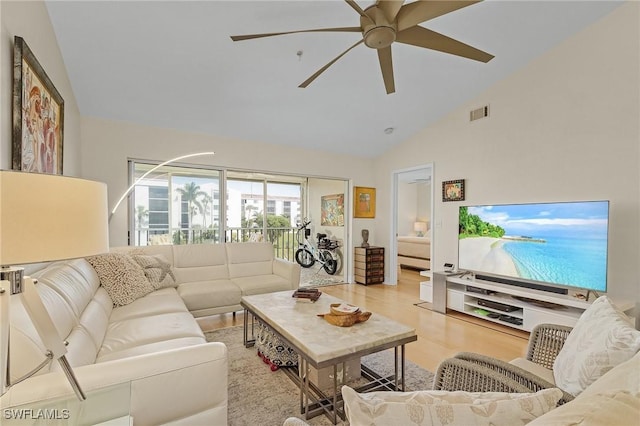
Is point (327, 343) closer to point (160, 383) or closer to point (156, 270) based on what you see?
point (160, 383)

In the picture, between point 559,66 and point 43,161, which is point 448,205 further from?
→ point 43,161

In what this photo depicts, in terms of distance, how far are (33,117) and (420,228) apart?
8.26 meters

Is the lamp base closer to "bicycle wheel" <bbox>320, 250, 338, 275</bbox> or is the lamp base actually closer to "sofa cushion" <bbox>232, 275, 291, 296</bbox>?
"sofa cushion" <bbox>232, 275, 291, 296</bbox>

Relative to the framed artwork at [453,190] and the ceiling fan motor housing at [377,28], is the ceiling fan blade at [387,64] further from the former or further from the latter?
the framed artwork at [453,190]

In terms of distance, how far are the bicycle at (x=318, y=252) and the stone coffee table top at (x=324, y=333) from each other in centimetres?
377

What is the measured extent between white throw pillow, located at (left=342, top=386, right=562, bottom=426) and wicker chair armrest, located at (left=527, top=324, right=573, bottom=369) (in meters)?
1.25

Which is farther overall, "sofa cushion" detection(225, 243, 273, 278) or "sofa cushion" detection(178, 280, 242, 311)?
"sofa cushion" detection(225, 243, 273, 278)

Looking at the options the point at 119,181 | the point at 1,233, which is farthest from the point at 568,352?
the point at 119,181

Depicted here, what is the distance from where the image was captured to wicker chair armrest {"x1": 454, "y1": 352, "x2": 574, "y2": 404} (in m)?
1.26

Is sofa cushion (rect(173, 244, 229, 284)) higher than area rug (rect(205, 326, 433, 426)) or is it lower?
higher

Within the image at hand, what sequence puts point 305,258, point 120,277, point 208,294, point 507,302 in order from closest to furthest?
point 120,277 → point 208,294 → point 507,302 → point 305,258

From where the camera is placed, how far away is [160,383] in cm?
120

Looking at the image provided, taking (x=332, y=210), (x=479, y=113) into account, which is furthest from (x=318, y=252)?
(x=479, y=113)

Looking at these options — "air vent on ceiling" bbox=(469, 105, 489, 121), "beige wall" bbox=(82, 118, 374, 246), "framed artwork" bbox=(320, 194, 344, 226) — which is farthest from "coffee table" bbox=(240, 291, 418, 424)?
"framed artwork" bbox=(320, 194, 344, 226)
